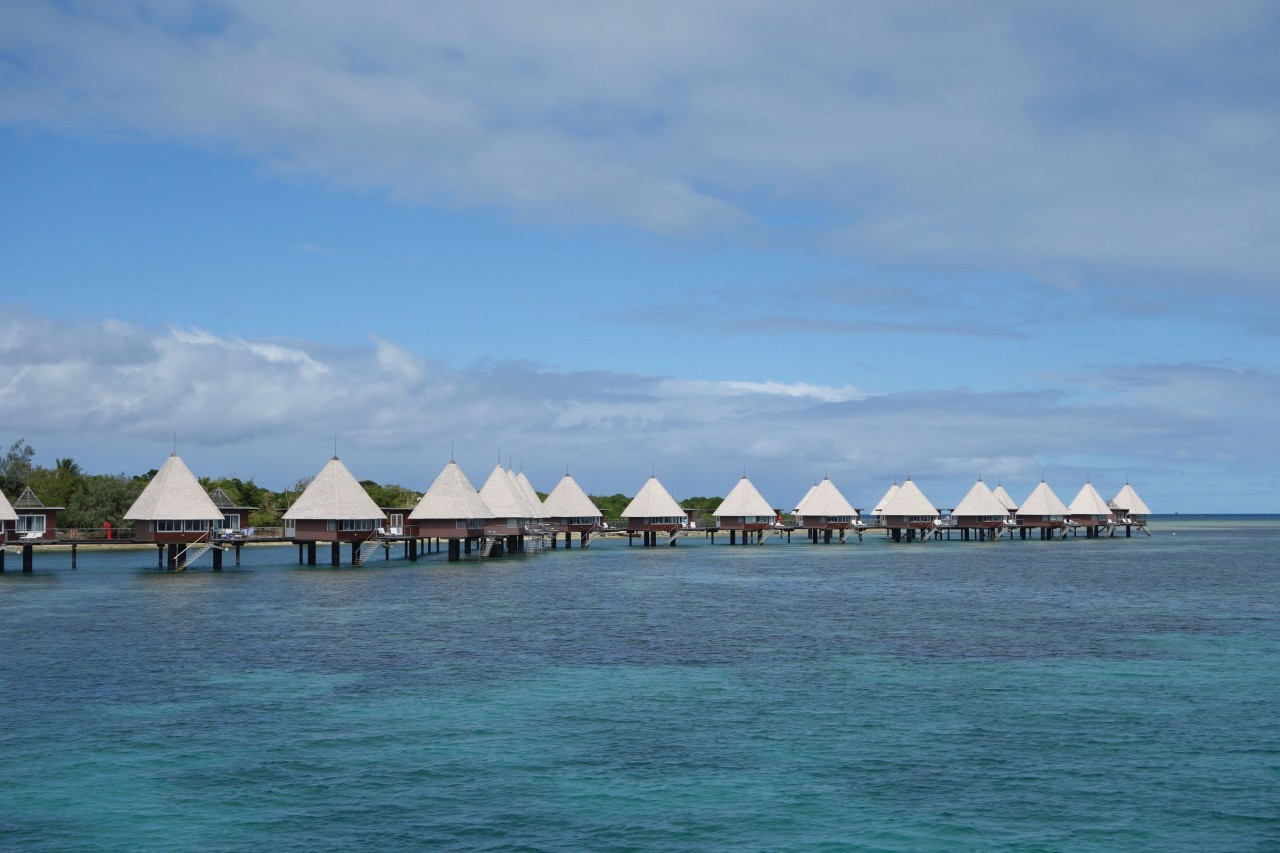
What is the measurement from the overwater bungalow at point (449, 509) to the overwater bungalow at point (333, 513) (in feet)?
15.3

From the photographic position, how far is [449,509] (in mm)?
77312

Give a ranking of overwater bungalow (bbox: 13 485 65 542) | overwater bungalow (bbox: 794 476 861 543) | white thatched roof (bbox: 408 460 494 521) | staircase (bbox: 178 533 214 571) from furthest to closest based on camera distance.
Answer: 1. overwater bungalow (bbox: 794 476 861 543)
2. white thatched roof (bbox: 408 460 494 521)
3. overwater bungalow (bbox: 13 485 65 542)
4. staircase (bbox: 178 533 214 571)

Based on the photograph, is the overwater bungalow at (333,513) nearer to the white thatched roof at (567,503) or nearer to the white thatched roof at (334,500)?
the white thatched roof at (334,500)

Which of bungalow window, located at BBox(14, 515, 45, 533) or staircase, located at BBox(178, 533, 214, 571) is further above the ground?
bungalow window, located at BBox(14, 515, 45, 533)

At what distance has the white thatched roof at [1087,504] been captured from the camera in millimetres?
122637

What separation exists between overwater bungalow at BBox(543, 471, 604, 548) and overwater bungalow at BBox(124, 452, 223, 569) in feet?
123

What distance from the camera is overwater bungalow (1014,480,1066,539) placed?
11925cm

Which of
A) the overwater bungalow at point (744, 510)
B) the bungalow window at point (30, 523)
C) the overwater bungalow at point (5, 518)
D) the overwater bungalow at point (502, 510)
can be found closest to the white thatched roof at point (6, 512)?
the overwater bungalow at point (5, 518)

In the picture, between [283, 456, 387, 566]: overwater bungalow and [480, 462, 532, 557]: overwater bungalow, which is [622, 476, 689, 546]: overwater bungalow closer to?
[480, 462, 532, 557]: overwater bungalow

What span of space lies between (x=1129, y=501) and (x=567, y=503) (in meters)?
72.2

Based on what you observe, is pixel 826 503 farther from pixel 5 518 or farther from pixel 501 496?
Answer: pixel 5 518

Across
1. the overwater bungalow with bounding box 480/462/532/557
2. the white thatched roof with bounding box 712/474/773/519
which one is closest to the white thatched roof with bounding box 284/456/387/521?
the overwater bungalow with bounding box 480/462/532/557

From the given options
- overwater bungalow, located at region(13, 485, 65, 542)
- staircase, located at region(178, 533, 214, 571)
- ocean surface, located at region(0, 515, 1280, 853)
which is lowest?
ocean surface, located at region(0, 515, 1280, 853)

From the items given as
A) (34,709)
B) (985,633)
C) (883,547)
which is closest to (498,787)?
(34,709)
